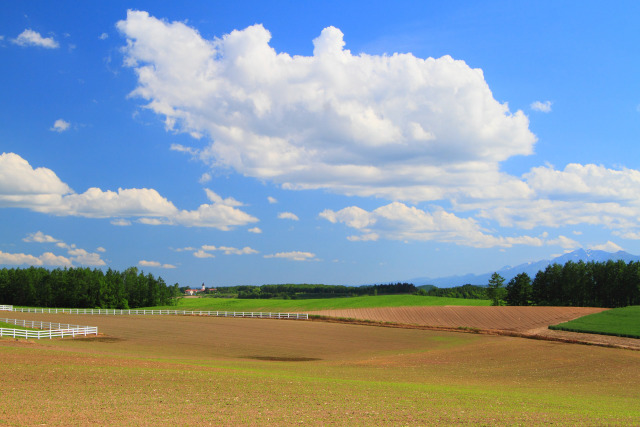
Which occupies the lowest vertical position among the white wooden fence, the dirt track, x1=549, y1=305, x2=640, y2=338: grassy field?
the dirt track

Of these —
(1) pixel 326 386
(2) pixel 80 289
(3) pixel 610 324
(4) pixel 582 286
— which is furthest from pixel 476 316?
(2) pixel 80 289

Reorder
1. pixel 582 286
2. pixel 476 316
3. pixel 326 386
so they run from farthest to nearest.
Result: 1. pixel 582 286
2. pixel 476 316
3. pixel 326 386

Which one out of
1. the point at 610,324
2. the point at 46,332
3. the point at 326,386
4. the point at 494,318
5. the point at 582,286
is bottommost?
the point at 494,318

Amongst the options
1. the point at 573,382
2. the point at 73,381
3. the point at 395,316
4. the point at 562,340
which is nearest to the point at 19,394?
the point at 73,381

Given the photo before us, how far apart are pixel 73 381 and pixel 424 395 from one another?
13.2 meters

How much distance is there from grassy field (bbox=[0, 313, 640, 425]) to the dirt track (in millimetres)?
7634

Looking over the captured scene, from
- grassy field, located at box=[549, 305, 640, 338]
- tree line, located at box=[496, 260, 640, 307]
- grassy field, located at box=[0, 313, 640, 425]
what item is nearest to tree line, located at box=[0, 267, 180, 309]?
grassy field, located at box=[0, 313, 640, 425]

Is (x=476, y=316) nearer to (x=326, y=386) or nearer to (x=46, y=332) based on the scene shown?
(x=326, y=386)

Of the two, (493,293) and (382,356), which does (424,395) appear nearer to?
(382,356)

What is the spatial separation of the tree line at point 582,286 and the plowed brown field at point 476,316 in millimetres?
31797

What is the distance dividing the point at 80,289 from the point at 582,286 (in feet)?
375

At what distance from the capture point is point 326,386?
19281mm

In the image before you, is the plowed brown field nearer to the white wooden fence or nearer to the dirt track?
the dirt track

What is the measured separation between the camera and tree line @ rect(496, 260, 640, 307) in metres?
93.6
